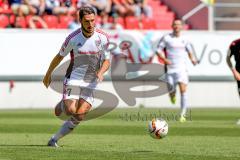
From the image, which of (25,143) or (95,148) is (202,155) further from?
(25,143)

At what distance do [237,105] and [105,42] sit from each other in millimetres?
15423

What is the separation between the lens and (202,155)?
11.9 meters

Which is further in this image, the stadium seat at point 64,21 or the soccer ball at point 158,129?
the stadium seat at point 64,21

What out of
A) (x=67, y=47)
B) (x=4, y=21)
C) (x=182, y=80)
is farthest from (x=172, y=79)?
(x=67, y=47)

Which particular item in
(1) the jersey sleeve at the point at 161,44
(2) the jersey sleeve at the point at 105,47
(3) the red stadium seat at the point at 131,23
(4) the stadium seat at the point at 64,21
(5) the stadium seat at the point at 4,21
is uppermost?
(2) the jersey sleeve at the point at 105,47

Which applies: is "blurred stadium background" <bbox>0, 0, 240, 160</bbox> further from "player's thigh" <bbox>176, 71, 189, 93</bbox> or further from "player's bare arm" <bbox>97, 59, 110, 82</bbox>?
"player's bare arm" <bbox>97, 59, 110, 82</bbox>

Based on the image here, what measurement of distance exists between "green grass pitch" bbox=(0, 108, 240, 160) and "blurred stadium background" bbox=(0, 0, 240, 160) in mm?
38

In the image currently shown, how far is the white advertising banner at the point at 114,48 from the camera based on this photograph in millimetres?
26516

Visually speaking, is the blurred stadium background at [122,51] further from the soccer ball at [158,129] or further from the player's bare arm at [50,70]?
the player's bare arm at [50,70]

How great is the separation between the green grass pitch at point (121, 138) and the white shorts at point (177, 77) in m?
0.92

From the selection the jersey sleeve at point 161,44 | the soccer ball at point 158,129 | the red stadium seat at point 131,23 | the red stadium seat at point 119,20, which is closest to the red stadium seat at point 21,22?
the red stadium seat at point 119,20

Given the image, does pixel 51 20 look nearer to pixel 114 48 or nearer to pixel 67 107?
pixel 114 48

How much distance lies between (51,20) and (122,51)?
279cm

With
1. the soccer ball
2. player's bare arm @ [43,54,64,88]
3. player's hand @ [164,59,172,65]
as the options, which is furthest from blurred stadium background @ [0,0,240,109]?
the soccer ball
